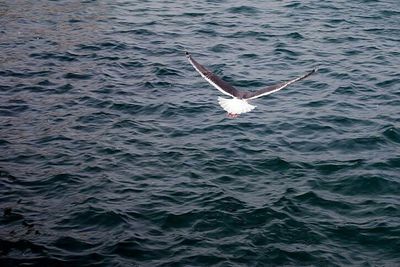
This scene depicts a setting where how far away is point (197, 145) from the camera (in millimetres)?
16203

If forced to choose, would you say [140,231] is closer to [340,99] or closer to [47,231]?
[47,231]

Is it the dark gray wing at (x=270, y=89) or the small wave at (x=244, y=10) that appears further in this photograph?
the small wave at (x=244, y=10)

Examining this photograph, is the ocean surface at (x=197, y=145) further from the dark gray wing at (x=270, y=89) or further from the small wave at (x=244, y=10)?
the dark gray wing at (x=270, y=89)

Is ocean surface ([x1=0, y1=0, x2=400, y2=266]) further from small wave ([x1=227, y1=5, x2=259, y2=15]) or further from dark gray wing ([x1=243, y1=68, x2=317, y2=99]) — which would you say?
dark gray wing ([x1=243, y1=68, x2=317, y2=99])

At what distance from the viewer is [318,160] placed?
15141 mm

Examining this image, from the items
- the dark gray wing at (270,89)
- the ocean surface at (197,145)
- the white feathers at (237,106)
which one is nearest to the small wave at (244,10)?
→ the ocean surface at (197,145)

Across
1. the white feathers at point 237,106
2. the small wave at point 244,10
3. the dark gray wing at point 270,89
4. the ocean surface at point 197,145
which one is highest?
the dark gray wing at point 270,89

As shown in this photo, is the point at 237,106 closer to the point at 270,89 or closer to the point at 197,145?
the point at 270,89

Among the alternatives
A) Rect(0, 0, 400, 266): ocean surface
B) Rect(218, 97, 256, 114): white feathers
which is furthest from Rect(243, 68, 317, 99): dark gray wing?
Rect(0, 0, 400, 266): ocean surface

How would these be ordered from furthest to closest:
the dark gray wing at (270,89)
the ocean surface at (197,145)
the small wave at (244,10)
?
the small wave at (244,10) → the ocean surface at (197,145) → the dark gray wing at (270,89)

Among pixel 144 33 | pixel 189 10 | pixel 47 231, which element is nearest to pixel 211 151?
pixel 47 231

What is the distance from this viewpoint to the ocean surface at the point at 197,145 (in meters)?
12.2

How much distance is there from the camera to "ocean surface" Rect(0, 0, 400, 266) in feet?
40.1

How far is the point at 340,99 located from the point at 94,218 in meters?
9.60
